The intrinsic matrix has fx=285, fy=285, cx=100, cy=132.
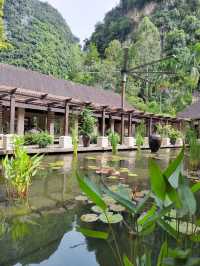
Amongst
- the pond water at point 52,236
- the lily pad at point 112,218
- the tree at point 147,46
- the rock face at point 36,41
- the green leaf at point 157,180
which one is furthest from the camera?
the tree at point 147,46

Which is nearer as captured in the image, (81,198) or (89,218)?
(89,218)

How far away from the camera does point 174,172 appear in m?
1.13

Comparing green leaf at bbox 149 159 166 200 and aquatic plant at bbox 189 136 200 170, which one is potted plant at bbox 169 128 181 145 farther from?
green leaf at bbox 149 159 166 200

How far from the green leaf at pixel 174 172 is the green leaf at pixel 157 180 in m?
0.04

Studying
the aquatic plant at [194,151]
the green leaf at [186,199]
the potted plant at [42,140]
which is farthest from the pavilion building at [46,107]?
the green leaf at [186,199]

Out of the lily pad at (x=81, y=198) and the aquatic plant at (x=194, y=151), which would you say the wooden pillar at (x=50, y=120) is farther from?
the lily pad at (x=81, y=198)

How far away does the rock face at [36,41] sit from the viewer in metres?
43.8

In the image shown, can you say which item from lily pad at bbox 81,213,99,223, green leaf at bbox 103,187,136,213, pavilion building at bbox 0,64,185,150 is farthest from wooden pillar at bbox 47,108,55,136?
green leaf at bbox 103,187,136,213

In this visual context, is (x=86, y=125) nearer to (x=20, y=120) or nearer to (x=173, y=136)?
(x=20, y=120)

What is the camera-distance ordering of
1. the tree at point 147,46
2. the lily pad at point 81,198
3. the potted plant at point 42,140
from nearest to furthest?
the lily pad at point 81,198
the potted plant at point 42,140
the tree at point 147,46

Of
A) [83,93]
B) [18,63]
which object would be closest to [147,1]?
[18,63]

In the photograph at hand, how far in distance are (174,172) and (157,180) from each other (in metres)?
0.09

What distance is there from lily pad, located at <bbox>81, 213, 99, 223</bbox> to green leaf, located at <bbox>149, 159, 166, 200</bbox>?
2.49m

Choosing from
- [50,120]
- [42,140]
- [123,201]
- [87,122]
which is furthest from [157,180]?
[50,120]
